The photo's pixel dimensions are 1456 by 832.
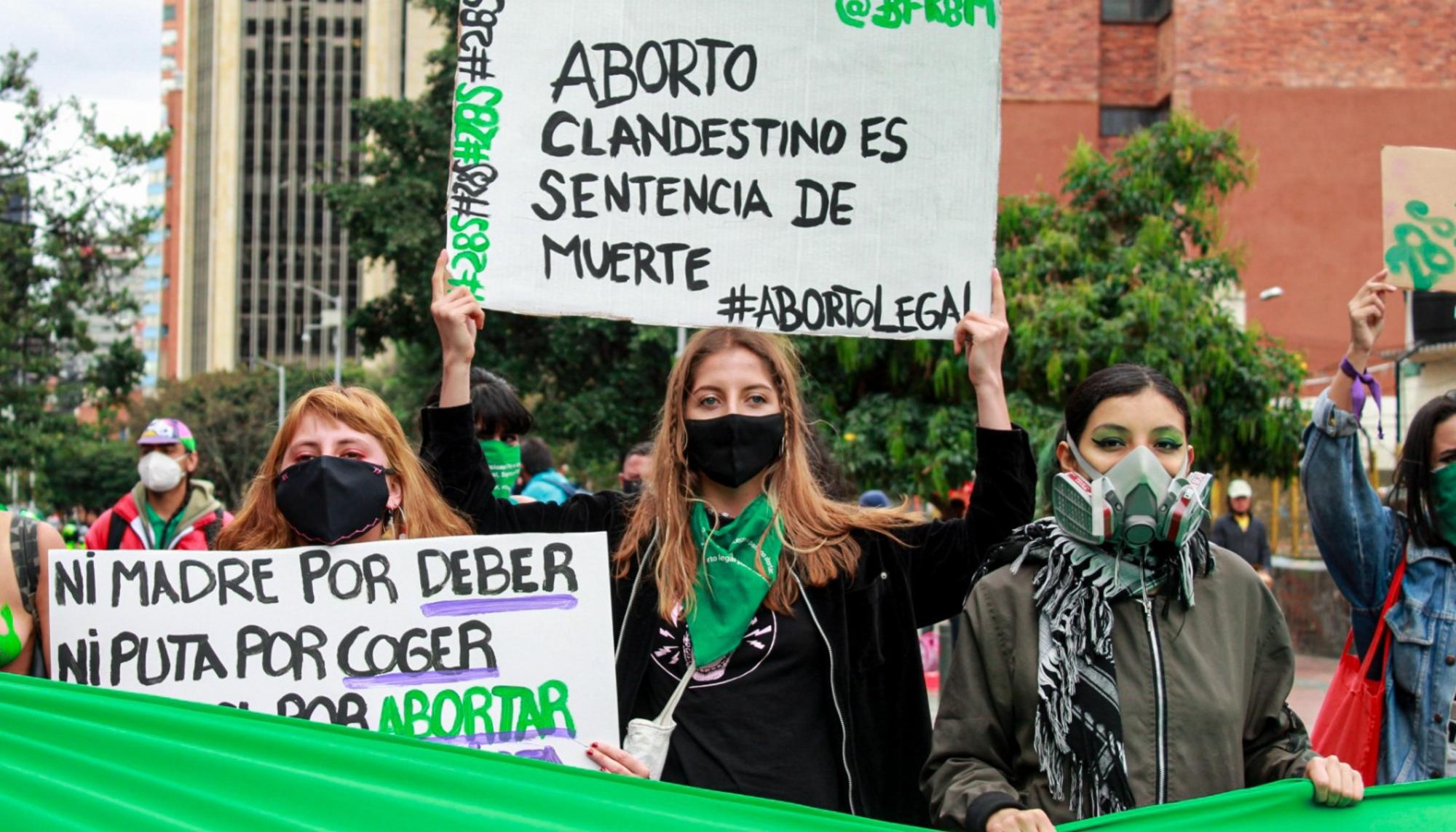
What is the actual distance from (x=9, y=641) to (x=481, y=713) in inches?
39.4

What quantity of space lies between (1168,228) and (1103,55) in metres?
16.6

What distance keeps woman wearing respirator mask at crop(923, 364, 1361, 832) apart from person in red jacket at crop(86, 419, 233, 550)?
171 inches

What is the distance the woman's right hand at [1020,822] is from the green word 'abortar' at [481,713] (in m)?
0.86

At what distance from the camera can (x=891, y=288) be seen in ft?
11.6

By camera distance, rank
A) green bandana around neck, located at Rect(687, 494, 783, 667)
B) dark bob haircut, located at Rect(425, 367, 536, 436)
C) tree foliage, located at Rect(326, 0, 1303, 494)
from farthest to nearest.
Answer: tree foliage, located at Rect(326, 0, 1303, 494) < dark bob haircut, located at Rect(425, 367, 536, 436) < green bandana around neck, located at Rect(687, 494, 783, 667)

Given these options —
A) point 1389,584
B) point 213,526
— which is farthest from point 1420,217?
point 213,526

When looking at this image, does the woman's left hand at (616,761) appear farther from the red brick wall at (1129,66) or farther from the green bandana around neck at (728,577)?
the red brick wall at (1129,66)

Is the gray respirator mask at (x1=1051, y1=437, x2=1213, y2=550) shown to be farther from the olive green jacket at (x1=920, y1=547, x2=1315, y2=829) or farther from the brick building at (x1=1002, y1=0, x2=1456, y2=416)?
the brick building at (x1=1002, y1=0, x2=1456, y2=416)

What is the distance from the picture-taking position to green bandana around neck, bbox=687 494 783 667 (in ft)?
9.78

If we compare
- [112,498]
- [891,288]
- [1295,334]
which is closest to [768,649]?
[891,288]

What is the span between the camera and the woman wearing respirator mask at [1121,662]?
8.75 feet

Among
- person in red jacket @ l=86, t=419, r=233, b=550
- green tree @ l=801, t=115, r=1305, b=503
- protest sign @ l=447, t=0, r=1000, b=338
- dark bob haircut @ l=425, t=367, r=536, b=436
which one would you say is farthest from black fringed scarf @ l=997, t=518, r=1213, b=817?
green tree @ l=801, t=115, r=1305, b=503

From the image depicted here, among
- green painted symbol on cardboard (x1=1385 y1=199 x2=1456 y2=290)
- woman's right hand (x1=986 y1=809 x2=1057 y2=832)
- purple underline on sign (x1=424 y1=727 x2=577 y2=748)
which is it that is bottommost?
woman's right hand (x1=986 y1=809 x2=1057 y2=832)

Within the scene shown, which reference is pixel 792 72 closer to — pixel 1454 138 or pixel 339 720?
pixel 339 720
